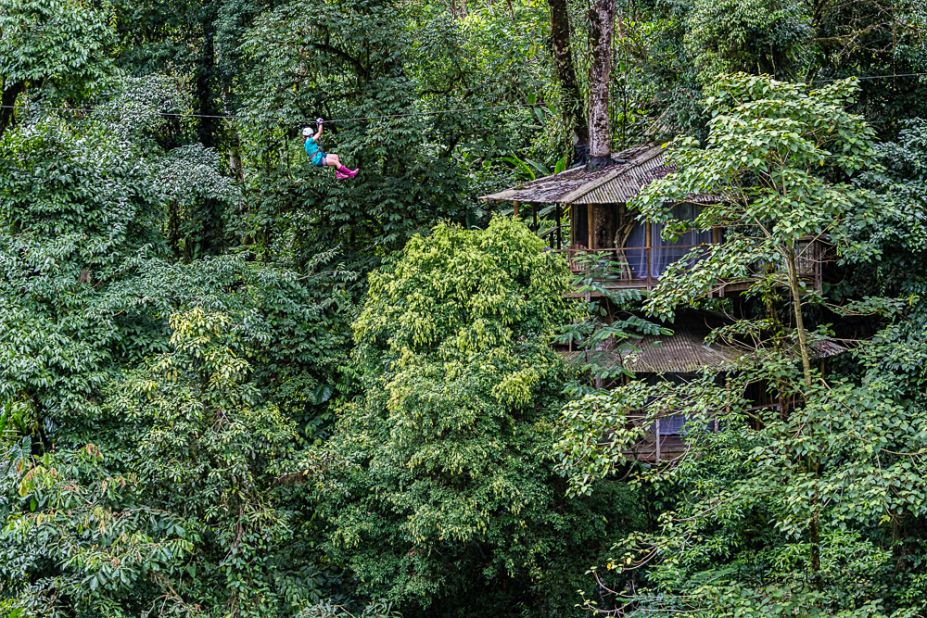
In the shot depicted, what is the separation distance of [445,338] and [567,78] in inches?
276

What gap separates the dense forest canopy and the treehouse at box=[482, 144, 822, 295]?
26 cm

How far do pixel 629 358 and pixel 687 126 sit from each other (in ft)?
18.1

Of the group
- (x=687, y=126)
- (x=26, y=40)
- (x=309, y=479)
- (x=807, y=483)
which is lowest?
(x=309, y=479)

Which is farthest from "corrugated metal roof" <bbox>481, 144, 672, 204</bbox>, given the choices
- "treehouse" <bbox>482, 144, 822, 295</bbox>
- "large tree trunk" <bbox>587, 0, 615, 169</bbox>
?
"large tree trunk" <bbox>587, 0, 615, 169</bbox>

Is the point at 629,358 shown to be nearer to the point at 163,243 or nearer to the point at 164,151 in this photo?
the point at 163,243

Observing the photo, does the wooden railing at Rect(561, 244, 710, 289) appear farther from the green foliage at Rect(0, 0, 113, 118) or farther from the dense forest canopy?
the green foliage at Rect(0, 0, 113, 118)

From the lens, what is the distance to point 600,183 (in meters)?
14.2

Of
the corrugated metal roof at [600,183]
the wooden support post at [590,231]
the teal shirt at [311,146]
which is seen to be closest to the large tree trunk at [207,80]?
the teal shirt at [311,146]

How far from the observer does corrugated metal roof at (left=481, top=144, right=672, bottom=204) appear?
1409 cm

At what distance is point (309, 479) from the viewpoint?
12.3m

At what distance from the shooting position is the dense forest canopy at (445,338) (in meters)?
8.80

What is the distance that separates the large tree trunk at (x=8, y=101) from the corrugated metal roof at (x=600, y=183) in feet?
24.5

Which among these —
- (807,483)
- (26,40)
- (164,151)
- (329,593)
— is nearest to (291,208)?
(164,151)

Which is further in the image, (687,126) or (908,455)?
(687,126)
